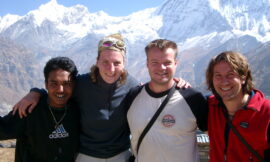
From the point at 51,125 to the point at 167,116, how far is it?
167 centimetres

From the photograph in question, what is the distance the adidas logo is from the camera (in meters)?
4.68

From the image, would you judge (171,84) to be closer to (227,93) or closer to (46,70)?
(227,93)

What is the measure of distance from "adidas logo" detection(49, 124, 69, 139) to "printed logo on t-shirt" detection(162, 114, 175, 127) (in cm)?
144

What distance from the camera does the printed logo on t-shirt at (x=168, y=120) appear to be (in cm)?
451

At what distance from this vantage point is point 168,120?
4.53m

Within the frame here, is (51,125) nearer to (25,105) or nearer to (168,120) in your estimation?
(25,105)

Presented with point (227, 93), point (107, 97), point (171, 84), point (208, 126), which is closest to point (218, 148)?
point (208, 126)

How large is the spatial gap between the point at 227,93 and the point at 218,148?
2.44 ft

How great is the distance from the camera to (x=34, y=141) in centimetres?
465

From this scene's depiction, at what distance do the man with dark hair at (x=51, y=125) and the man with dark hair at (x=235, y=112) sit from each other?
6.70ft

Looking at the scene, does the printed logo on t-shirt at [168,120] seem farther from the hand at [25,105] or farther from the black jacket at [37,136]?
the hand at [25,105]

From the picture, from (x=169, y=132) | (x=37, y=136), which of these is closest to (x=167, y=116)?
(x=169, y=132)

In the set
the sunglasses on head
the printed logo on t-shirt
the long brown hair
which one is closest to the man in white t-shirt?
the printed logo on t-shirt

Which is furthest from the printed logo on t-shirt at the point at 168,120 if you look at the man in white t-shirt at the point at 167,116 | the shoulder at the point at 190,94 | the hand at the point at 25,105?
the hand at the point at 25,105
